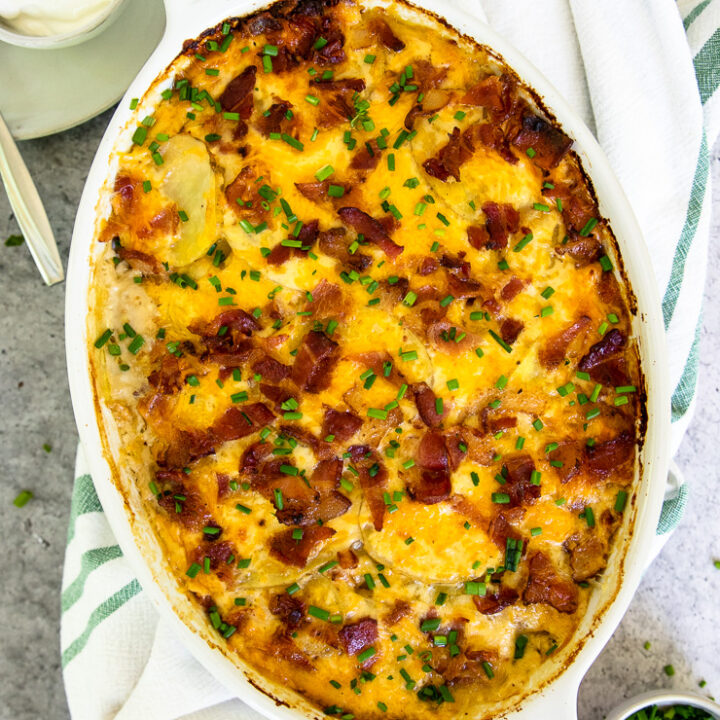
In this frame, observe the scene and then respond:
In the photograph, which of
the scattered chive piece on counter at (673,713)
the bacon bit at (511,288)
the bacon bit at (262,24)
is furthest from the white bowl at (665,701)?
the bacon bit at (262,24)

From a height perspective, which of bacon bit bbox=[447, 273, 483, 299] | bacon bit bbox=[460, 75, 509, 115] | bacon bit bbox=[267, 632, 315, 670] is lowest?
bacon bit bbox=[267, 632, 315, 670]

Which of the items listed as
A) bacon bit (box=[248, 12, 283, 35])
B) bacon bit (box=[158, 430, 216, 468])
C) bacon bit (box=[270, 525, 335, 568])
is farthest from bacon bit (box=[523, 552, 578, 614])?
bacon bit (box=[248, 12, 283, 35])

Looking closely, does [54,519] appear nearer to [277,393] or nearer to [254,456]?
[254,456]

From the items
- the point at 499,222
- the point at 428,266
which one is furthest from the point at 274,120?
the point at 499,222

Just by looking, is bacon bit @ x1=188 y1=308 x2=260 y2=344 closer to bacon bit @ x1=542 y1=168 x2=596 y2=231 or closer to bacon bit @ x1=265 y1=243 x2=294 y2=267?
bacon bit @ x1=265 y1=243 x2=294 y2=267

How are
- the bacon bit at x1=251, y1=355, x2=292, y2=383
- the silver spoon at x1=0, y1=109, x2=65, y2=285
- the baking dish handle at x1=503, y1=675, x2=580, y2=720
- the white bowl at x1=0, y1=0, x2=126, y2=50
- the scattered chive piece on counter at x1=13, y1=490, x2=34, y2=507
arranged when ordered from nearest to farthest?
the baking dish handle at x1=503, y1=675, x2=580, y2=720
the bacon bit at x1=251, y1=355, x2=292, y2=383
the white bowl at x1=0, y1=0, x2=126, y2=50
the silver spoon at x1=0, y1=109, x2=65, y2=285
the scattered chive piece on counter at x1=13, y1=490, x2=34, y2=507
